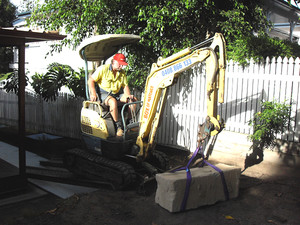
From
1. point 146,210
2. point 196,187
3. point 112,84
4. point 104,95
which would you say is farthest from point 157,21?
point 146,210

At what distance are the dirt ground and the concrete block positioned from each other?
0.11 metres

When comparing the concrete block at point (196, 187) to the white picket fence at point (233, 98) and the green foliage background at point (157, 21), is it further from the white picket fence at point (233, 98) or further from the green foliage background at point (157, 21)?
the green foliage background at point (157, 21)

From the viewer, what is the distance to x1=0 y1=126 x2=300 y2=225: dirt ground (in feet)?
15.0

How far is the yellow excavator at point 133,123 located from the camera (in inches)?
200

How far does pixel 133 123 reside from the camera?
6.28 m

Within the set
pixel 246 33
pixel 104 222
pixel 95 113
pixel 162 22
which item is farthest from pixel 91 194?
pixel 246 33

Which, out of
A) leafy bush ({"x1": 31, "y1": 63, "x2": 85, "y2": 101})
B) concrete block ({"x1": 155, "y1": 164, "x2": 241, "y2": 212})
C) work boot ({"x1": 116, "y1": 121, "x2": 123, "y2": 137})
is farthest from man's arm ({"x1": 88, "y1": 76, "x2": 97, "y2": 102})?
leafy bush ({"x1": 31, "y1": 63, "x2": 85, "y2": 101})

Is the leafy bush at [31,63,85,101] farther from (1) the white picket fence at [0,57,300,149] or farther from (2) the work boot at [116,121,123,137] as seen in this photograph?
(2) the work boot at [116,121,123,137]

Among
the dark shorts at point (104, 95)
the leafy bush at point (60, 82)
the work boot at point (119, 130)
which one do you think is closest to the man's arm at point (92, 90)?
the dark shorts at point (104, 95)

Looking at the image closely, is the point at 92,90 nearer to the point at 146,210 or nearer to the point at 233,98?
the point at 146,210

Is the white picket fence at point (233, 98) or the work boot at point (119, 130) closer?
the work boot at point (119, 130)

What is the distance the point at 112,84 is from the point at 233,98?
276 centimetres

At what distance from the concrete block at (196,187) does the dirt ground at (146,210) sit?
0.11m

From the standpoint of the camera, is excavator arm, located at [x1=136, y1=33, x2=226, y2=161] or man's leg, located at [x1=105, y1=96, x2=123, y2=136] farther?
man's leg, located at [x1=105, y1=96, x2=123, y2=136]
